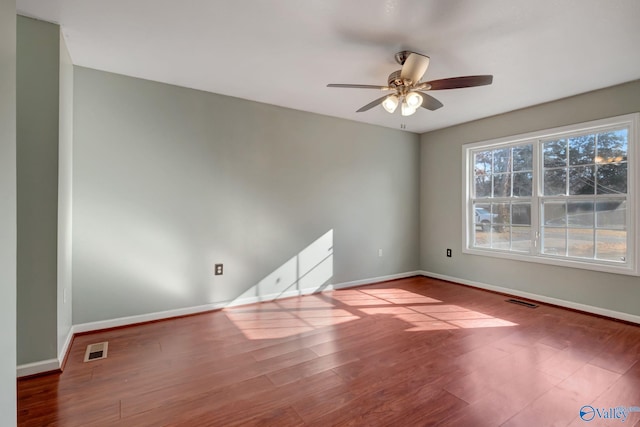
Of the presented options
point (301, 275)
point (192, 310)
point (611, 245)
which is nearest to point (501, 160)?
point (611, 245)

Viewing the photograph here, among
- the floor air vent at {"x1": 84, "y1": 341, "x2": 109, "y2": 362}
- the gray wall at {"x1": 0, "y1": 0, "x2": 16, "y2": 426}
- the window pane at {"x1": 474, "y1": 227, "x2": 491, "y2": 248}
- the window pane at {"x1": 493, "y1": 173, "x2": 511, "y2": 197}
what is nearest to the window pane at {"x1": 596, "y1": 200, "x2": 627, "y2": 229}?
the window pane at {"x1": 493, "y1": 173, "x2": 511, "y2": 197}

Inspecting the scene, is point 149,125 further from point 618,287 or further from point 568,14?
point 618,287

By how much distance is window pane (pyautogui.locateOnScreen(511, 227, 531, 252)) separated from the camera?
4.01 meters

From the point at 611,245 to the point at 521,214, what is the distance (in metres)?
0.96

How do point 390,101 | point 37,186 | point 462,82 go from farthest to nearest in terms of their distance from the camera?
point 390,101 → point 462,82 → point 37,186

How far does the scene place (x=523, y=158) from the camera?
407cm

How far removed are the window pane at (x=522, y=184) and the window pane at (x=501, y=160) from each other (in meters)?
0.17

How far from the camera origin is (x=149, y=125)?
10.1 feet

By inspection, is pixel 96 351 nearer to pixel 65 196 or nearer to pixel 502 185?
pixel 65 196

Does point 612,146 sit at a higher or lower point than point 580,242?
higher

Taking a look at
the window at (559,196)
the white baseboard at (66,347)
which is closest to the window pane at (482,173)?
the window at (559,196)

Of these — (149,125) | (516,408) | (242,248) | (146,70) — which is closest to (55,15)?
(146,70)

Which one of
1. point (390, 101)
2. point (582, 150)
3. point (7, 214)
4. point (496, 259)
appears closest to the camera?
point (7, 214)

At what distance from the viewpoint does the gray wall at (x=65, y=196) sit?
7.39ft
